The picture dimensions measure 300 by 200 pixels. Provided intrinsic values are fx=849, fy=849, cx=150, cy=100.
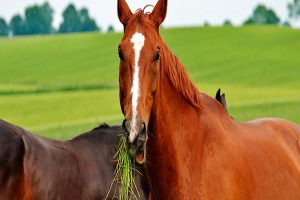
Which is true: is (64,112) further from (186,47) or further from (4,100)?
(186,47)

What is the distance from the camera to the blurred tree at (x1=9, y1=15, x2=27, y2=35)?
112 metres

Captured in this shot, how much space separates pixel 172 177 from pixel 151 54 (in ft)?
2.61

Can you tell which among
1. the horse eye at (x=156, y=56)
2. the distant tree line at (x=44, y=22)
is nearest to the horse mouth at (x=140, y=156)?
the horse eye at (x=156, y=56)

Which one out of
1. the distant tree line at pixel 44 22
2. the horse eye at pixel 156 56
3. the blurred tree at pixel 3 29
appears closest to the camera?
the horse eye at pixel 156 56

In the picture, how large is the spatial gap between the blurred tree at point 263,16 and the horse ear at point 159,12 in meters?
122

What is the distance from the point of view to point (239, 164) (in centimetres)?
534

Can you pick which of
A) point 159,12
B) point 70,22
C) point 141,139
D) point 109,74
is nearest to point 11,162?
point 159,12

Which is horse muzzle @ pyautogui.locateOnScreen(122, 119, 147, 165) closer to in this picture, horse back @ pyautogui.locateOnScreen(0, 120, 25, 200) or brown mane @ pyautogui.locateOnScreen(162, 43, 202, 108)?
brown mane @ pyautogui.locateOnScreen(162, 43, 202, 108)

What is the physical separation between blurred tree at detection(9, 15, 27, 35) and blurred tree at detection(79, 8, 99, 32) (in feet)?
29.4

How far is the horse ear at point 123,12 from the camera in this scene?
505 cm

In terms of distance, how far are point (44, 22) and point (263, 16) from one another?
1380 inches

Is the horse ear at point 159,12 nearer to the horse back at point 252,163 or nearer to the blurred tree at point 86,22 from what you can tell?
the horse back at point 252,163

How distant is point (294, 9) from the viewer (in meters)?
136

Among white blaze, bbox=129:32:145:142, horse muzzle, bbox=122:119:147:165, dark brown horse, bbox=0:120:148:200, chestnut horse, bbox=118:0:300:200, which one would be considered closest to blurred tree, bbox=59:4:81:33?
dark brown horse, bbox=0:120:148:200
